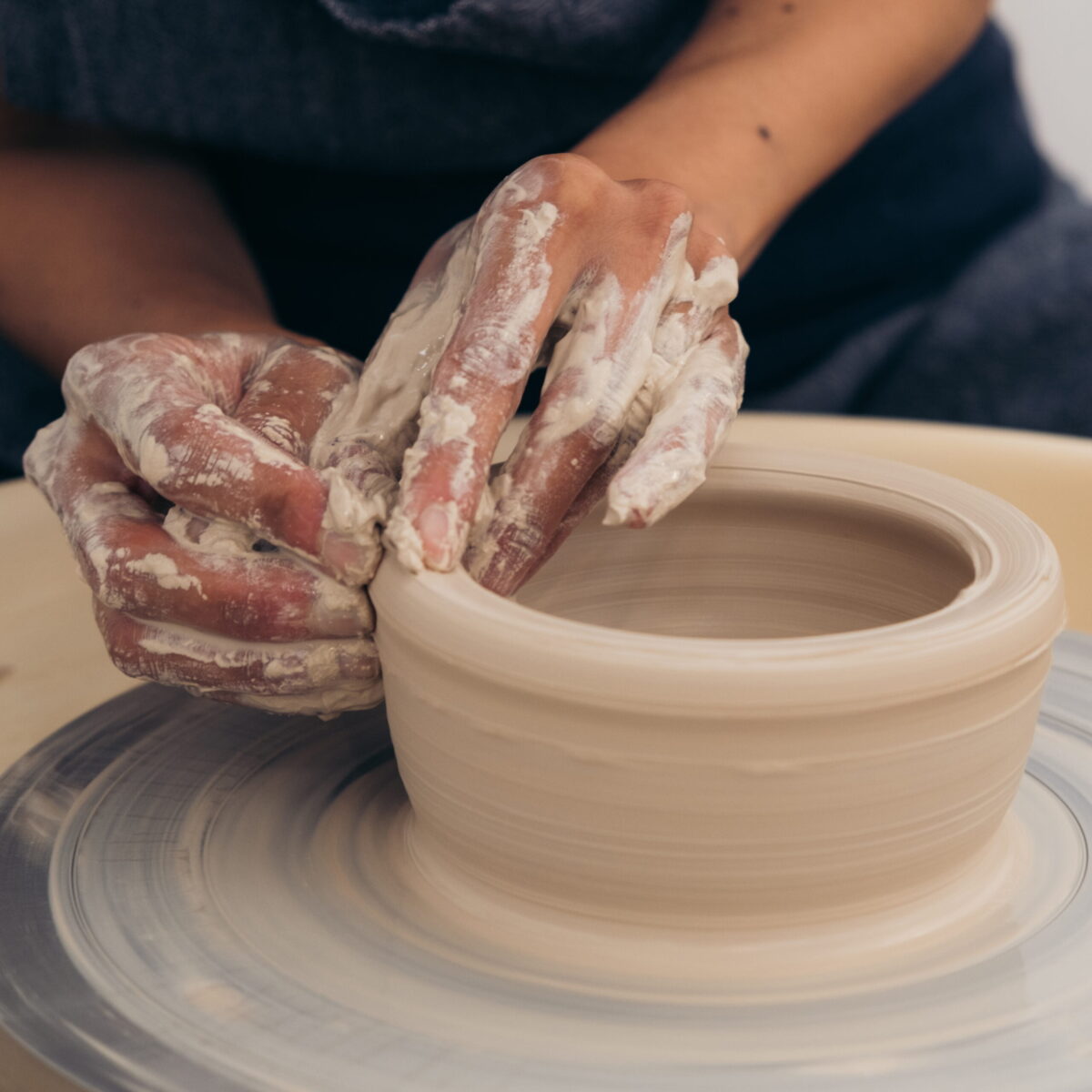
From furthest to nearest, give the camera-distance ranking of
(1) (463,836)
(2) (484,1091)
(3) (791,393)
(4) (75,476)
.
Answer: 1. (3) (791,393)
2. (4) (75,476)
3. (1) (463,836)
4. (2) (484,1091)

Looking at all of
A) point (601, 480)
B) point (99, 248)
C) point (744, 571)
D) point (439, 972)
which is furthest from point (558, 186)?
point (99, 248)

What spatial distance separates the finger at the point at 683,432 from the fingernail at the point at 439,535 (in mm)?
83

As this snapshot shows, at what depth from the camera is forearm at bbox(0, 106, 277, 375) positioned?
50.7 inches

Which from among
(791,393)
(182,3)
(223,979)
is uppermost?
(182,3)

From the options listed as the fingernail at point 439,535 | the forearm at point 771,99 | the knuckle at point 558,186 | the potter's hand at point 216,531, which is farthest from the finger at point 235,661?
the forearm at point 771,99

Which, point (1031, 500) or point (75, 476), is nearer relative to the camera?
point (75, 476)

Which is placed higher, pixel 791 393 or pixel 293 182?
pixel 293 182

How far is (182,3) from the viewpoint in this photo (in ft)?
4.10

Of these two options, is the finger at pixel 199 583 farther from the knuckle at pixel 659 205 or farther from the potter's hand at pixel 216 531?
the knuckle at pixel 659 205

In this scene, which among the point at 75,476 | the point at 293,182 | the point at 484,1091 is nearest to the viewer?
the point at 484,1091

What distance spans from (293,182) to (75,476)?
71cm

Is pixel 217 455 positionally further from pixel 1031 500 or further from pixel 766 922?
pixel 1031 500

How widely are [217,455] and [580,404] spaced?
0.21 m

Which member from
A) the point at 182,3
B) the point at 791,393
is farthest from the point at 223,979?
the point at 791,393
